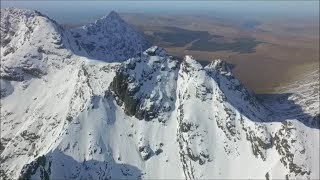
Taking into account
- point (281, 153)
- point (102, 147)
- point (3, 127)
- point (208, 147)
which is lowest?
point (3, 127)

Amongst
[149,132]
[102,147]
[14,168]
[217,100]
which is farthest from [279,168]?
[14,168]

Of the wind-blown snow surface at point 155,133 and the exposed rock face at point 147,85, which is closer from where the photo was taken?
the wind-blown snow surface at point 155,133

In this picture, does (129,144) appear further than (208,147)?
Yes

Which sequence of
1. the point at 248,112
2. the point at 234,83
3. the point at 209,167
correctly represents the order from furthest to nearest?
the point at 234,83
the point at 248,112
the point at 209,167

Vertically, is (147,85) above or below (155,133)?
above

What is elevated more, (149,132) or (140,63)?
(140,63)

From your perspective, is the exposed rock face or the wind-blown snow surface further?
the exposed rock face

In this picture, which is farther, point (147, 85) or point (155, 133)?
point (147, 85)

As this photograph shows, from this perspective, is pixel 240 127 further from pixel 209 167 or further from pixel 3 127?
pixel 3 127
